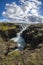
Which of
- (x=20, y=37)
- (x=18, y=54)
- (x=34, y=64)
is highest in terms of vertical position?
(x=18, y=54)

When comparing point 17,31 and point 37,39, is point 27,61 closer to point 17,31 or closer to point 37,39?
point 37,39

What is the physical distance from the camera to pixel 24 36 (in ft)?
250

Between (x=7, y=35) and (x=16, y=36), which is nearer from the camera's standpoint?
(x=7, y=35)

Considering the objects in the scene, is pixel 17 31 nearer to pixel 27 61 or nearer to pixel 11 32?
pixel 11 32

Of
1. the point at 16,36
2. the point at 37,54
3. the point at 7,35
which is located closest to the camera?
the point at 37,54

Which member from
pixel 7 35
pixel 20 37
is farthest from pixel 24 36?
pixel 7 35

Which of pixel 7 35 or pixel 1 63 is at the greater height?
pixel 1 63

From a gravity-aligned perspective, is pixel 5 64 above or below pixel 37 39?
above

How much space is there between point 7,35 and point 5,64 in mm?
61671

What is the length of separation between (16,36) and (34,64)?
67.6 meters

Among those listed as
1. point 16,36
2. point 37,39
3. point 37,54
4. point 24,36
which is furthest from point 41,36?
point 37,54

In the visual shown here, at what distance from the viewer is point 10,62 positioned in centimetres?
1230

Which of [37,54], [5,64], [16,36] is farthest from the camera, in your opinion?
[16,36]

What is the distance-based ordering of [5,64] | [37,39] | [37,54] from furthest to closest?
1. [37,39]
2. [37,54]
3. [5,64]
